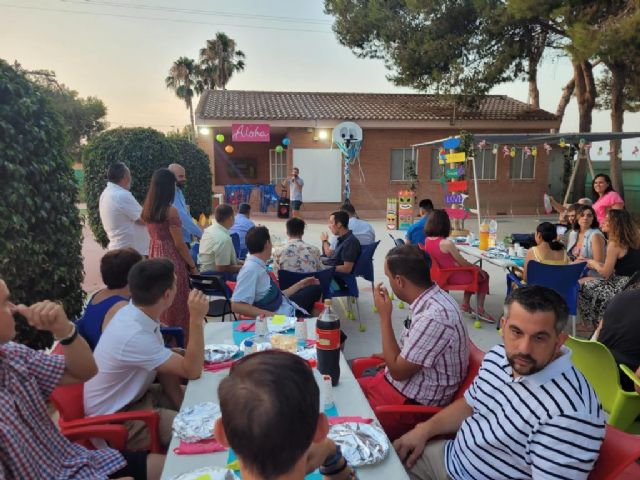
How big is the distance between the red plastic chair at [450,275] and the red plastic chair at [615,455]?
11.7 ft

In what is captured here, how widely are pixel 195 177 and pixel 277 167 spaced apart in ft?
26.1

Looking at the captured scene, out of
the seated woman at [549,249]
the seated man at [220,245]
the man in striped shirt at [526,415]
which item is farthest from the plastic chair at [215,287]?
the seated woman at [549,249]

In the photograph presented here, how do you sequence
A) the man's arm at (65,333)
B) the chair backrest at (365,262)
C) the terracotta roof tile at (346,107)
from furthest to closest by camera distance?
the terracotta roof tile at (346,107)
the chair backrest at (365,262)
the man's arm at (65,333)

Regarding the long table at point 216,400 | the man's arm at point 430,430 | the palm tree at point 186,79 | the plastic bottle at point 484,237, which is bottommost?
the man's arm at point 430,430

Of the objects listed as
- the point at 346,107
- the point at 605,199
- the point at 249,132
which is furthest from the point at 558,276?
the point at 346,107

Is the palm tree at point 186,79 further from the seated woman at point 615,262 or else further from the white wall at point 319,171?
the seated woman at point 615,262

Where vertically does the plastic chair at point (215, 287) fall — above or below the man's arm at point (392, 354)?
below

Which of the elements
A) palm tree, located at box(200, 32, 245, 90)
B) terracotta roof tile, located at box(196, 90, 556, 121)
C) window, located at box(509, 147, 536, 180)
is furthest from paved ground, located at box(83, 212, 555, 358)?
palm tree, located at box(200, 32, 245, 90)

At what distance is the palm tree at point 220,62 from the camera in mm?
31703

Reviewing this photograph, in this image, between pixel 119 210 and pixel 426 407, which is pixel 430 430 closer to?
pixel 426 407

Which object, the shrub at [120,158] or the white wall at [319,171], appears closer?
the shrub at [120,158]

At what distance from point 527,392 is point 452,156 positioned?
850cm

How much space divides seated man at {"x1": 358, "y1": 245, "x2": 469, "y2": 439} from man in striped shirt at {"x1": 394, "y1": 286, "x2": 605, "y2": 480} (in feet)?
0.77

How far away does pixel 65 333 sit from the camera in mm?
1737
